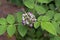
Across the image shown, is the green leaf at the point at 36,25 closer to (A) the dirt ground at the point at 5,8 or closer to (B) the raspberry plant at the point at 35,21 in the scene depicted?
(B) the raspberry plant at the point at 35,21

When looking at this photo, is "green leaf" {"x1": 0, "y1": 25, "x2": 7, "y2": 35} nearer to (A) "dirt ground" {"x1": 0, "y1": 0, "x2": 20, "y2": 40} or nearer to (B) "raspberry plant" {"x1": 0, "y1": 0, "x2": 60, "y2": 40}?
(B) "raspberry plant" {"x1": 0, "y1": 0, "x2": 60, "y2": 40}

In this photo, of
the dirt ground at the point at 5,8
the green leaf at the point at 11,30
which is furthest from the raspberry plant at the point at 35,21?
the dirt ground at the point at 5,8

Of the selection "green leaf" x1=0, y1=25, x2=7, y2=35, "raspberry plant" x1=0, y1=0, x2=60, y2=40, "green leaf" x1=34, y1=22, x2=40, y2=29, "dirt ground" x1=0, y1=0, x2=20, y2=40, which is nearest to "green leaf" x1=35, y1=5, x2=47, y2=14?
"raspberry plant" x1=0, y1=0, x2=60, y2=40

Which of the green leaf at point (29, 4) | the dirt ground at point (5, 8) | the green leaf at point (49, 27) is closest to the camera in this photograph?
the green leaf at point (49, 27)

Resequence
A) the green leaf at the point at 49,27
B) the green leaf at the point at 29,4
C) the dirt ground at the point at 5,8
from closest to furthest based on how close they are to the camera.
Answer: the green leaf at the point at 49,27 → the green leaf at the point at 29,4 → the dirt ground at the point at 5,8

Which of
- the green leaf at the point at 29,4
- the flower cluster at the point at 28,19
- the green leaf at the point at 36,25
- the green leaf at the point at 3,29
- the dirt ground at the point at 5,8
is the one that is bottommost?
the dirt ground at the point at 5,8

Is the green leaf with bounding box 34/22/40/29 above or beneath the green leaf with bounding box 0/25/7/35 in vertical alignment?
above

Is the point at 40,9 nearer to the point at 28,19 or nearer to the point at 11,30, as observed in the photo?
the point at 28,19

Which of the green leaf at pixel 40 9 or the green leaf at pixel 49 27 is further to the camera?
the green leaf at pixel 40 9

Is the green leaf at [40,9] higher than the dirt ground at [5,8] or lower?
higher
